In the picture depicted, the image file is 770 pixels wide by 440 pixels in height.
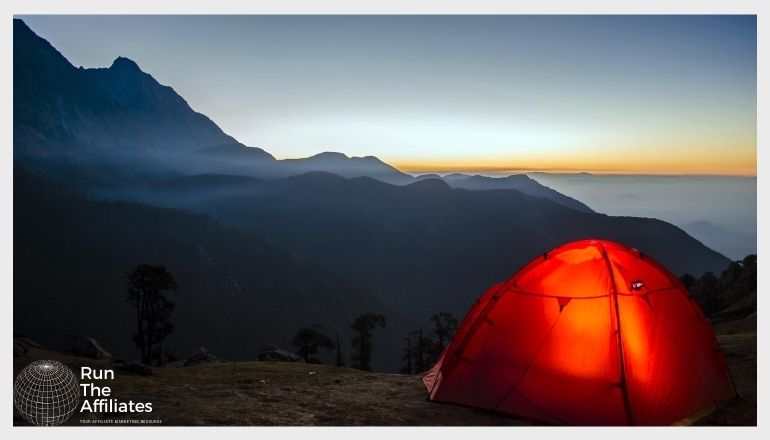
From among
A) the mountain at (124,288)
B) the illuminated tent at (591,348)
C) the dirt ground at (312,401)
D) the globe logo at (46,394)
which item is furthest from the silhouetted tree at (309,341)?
the mountain at (124,288)

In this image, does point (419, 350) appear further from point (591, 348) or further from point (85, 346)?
point (591, 348)

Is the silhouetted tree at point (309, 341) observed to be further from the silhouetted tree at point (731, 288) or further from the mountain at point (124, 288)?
the mountain at point (124, 288)

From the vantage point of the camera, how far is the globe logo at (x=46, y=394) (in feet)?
36.9

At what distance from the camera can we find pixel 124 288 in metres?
154

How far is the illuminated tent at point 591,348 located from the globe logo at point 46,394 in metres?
7.99

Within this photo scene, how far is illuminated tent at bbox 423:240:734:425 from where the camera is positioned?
35.8 feet

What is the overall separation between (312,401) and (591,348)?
6.41m

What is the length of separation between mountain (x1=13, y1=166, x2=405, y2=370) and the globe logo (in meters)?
138

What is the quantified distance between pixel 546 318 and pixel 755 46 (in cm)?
961

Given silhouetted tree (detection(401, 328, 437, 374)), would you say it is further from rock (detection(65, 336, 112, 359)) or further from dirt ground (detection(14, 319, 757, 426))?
dirt ground (detection(14, 319, 757, 426))

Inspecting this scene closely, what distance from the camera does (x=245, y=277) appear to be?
194 metres

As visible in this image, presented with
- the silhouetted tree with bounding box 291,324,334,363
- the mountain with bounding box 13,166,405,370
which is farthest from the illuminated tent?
the mountain with bounding box 13,166,405,370

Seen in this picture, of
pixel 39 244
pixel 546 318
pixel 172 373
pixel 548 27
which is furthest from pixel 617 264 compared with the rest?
pixel 39 244
